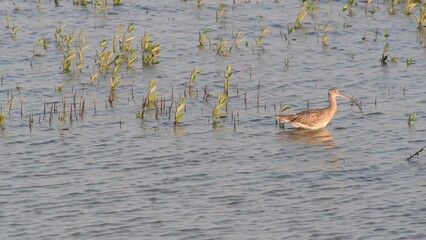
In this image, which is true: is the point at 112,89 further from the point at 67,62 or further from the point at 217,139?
the point at 217,139

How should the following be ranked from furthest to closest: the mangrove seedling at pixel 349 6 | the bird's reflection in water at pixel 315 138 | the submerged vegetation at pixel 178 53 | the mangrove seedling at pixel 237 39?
the mangrove seedling at pixel 349 6, the mangrove seedling at pixel 237 39, the submerged vegetation at pixel 178 53, the bird's reflection in water at pixel 315 138

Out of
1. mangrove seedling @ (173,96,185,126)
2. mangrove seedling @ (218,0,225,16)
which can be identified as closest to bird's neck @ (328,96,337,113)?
mangrove seedling @ (173,96,185,126)

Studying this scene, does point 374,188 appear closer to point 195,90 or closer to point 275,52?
point 195,90

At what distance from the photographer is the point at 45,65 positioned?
85.1ft

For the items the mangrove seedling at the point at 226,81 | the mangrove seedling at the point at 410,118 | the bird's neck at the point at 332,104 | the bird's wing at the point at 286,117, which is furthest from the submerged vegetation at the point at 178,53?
the mangrove seedling at the point at 410,118

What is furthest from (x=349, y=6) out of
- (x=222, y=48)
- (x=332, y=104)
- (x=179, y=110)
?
(x=179, y=110)

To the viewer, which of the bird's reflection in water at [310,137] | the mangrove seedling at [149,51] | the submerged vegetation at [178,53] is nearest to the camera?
the bird's reflection in water at [310,137]

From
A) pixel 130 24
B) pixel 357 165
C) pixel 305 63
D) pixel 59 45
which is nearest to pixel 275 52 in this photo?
pixel 305 63

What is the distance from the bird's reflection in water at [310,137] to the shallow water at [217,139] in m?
0.06

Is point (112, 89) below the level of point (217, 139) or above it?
above

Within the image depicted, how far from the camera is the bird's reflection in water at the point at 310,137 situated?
69.5 feet

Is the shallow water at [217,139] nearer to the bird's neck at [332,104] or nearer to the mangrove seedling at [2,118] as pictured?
the mangrove seedling at [2,118]

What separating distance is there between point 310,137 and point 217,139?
2.00 meters

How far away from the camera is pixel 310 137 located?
71.3ft
